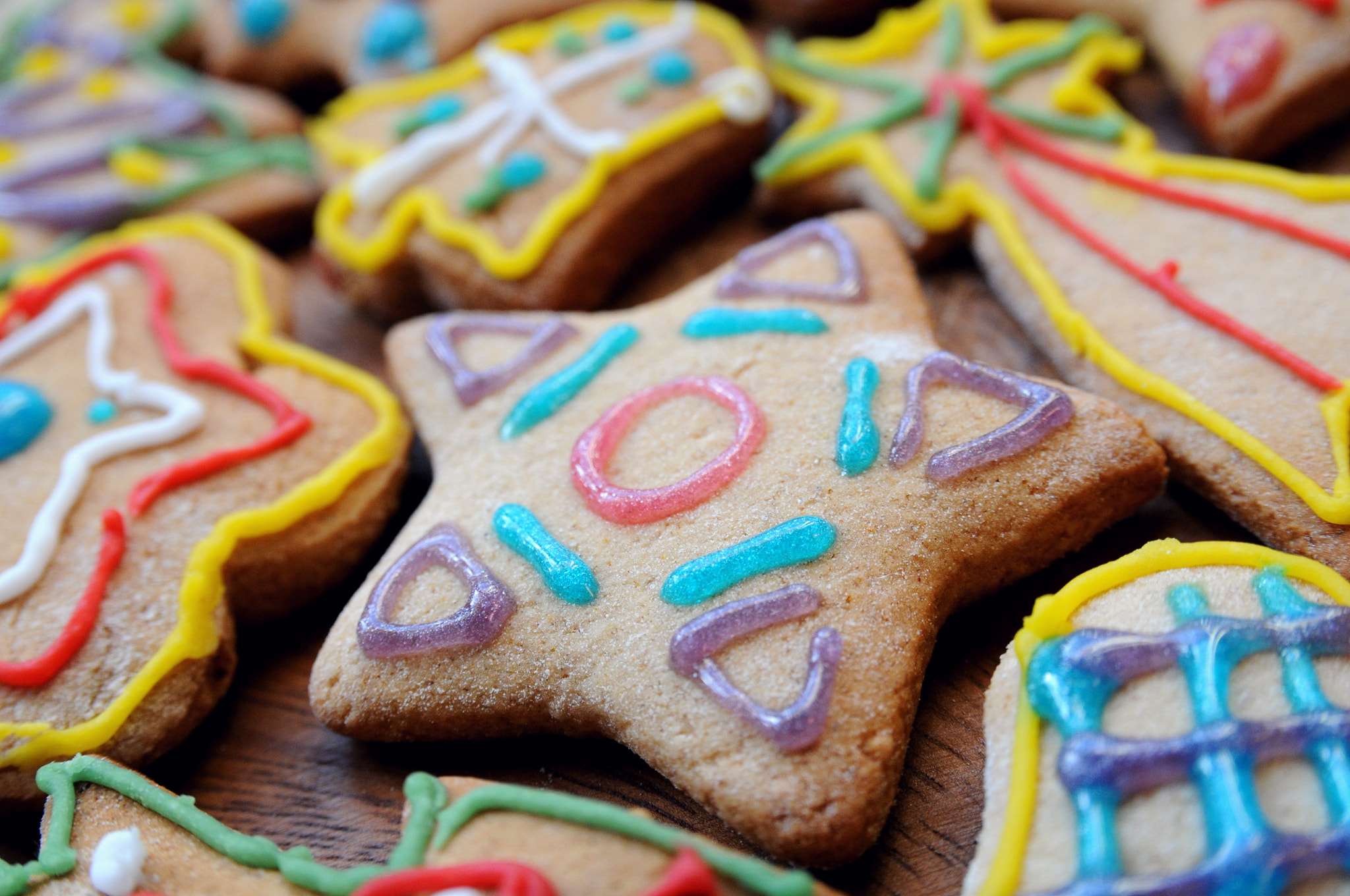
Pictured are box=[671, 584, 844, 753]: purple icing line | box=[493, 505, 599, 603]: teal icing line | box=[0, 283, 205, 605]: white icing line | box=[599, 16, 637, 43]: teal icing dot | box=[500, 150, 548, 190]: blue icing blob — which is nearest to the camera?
box=[671, 584, 844, 753]: purple icing line

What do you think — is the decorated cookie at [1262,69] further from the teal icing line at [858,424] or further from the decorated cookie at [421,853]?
the decorated cookie at [421,853]

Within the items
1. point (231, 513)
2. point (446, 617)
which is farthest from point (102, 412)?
point (446, 617)

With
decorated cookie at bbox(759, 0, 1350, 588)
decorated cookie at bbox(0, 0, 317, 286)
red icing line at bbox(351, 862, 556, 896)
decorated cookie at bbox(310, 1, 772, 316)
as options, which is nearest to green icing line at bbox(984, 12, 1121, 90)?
decorated cookie at bbox(759, 0, 1350, 588)

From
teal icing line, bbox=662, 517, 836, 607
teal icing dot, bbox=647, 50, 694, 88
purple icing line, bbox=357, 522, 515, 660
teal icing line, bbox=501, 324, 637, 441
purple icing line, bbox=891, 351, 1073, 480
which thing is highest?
teal icing dot, bbox=647, 50, 694, 88

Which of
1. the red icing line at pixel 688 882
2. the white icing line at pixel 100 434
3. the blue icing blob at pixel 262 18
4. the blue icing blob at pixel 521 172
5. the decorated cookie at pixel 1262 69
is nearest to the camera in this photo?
the red icing line at pixel 688 882

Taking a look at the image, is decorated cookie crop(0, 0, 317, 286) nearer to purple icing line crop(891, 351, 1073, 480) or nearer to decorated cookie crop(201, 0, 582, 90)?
decorated cookie crop(201, 0, 582, 90)

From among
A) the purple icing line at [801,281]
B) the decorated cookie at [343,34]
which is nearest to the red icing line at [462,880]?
the purple icing line at [801,281]
